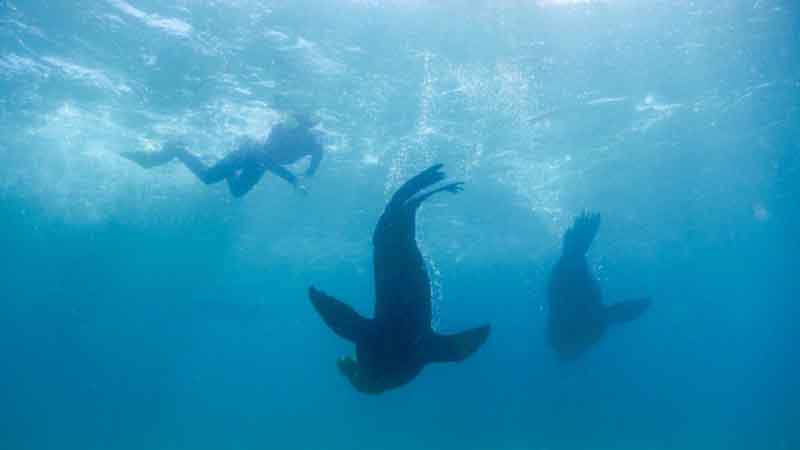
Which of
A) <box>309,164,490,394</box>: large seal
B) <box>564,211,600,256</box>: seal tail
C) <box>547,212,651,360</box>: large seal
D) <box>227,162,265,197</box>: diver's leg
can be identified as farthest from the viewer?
<box>227,162,265,197</box>: diver's leg

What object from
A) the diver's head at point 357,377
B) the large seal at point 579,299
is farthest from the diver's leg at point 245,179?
the diver's head at point 357,377

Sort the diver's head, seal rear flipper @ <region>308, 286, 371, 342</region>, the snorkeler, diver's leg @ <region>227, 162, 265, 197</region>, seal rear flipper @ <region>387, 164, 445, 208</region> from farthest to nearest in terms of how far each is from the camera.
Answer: diver's leg @ <region>227, 162, 265, 197</region> → the snorkeler → the diver's head → seal rear flipper @ <region>308, 286, 371, 342</region> → seal rear flipper @ <region>387, 164, 445, 208</region>

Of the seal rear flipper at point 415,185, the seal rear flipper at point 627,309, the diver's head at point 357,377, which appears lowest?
the diver's head at point 357,377

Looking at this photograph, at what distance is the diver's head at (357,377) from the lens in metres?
5.14

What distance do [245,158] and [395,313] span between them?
26.9ft

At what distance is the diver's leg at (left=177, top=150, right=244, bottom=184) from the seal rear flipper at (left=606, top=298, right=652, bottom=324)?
8.92m

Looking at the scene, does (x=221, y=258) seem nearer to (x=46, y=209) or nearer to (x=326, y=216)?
(x=46, y=209)

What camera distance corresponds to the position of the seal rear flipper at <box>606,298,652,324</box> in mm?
10180

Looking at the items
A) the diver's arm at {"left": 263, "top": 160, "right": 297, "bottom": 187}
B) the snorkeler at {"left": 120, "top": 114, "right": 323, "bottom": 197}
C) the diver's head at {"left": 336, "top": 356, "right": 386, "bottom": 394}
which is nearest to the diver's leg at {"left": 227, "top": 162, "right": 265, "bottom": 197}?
the snorkeler at {"left": 120, "top": 114, "right": 323, "bottom": 197}

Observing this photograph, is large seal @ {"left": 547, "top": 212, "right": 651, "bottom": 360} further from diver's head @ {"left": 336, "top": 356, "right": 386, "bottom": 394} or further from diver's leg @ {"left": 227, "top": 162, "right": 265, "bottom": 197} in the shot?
diver's leg @ {"left": 227, "top": 162, "right": 265, "bottom": 197}

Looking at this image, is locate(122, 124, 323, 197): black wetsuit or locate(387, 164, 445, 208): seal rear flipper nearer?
locate(387, 164, 445, 208): seal rear flipper

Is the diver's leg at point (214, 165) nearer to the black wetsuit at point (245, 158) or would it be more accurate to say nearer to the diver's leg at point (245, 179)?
the black wetsuit at point (245, 158)

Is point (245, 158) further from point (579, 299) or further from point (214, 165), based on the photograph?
point (579, 299)

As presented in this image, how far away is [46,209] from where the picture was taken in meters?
39.8
